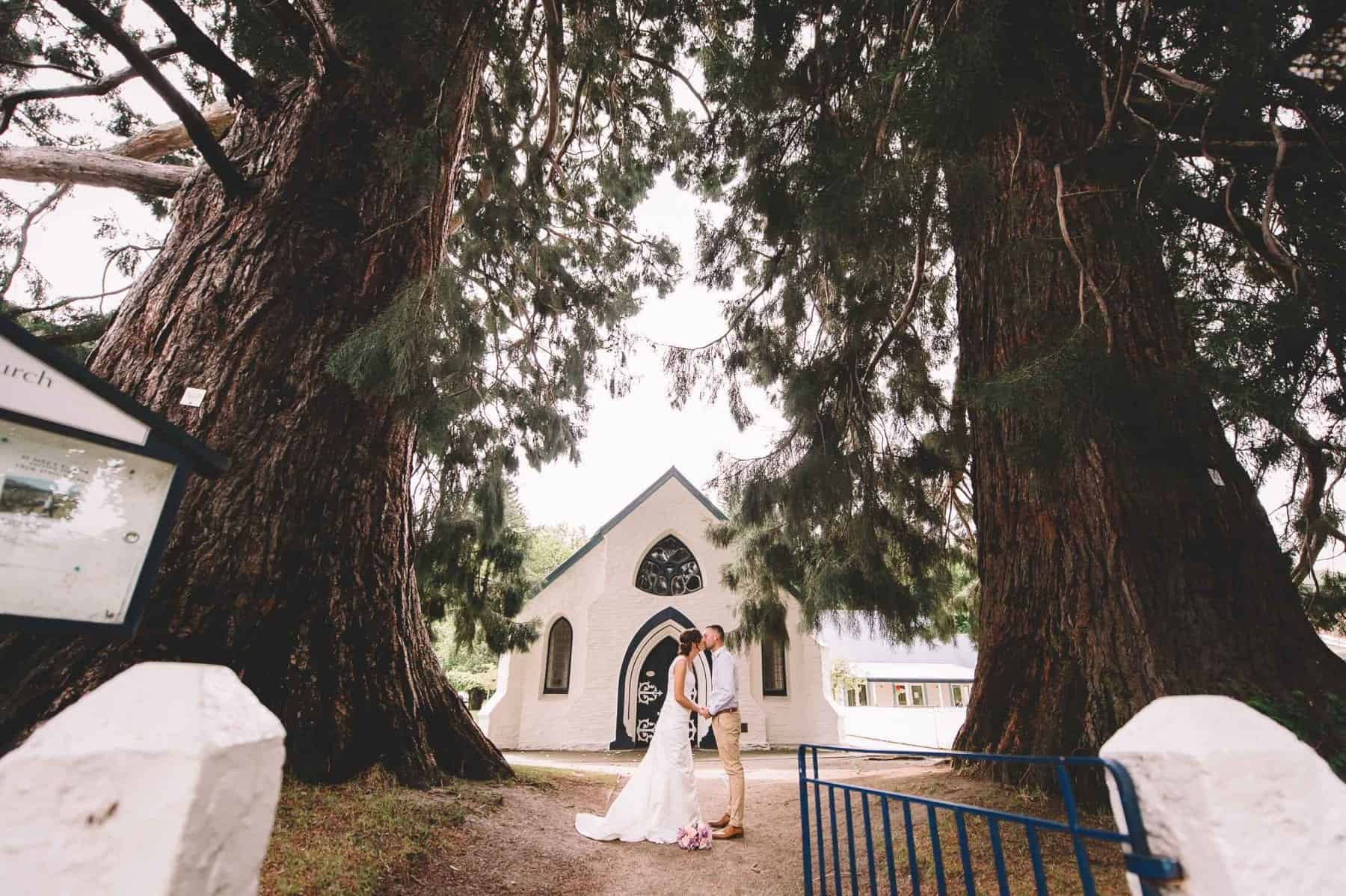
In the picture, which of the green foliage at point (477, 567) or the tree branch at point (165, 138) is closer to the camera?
the tree branch at point (165, 138)

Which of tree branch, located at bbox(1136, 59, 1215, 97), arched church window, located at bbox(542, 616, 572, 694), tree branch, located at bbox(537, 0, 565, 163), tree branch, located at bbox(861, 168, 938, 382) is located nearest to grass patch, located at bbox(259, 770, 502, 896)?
tree branch, located at bbox(861, 168, 938, 382)

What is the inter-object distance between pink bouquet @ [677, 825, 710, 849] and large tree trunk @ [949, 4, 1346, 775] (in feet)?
6.45

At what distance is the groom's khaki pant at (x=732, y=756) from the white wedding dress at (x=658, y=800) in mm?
264

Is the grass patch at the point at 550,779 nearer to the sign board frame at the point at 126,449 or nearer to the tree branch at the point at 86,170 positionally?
the sign board frame at the point at 126,449

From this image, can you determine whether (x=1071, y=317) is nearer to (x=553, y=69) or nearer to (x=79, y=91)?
(x=553, y=69)

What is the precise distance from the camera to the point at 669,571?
49.6 feet

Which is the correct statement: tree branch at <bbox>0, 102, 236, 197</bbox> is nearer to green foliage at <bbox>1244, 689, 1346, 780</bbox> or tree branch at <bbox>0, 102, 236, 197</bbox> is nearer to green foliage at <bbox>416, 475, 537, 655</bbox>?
green foliage at <bbox>416, 475, 537, 655</bbox>

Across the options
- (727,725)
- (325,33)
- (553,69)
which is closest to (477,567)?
(727,725)

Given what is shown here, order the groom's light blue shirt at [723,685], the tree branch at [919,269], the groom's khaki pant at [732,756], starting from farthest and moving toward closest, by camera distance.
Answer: the groom's light blue shirt at [723,685] < the groom's khaki pant at [732,756] < the tree branch at [919,269]

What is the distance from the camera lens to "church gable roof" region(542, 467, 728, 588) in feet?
50.0

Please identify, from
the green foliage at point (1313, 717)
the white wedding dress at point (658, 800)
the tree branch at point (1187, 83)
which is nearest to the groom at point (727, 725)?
the white wedding dress at point (658, 800)

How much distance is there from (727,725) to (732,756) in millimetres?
220

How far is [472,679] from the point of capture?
2706 centimetres

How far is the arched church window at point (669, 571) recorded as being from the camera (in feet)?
48.9
